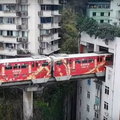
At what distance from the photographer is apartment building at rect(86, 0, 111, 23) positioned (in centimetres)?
4781

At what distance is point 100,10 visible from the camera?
47938mm

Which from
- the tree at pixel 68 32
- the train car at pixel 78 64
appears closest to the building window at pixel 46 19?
the tree at pixel 68 32

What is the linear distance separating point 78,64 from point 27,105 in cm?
693

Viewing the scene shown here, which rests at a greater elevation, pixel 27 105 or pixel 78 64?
pixel 78 64

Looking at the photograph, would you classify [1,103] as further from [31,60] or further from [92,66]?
[92,66]

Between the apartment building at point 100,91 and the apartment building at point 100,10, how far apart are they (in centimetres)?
1398

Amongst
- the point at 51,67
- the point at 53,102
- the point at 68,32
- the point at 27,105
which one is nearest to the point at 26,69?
the point at 51,67

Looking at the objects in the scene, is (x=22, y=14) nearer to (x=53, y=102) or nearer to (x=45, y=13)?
(x=45, y=13)

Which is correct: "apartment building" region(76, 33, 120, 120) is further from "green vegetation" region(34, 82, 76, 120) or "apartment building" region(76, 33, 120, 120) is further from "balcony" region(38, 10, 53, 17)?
"balcony" region(38, 10, 53, 17)

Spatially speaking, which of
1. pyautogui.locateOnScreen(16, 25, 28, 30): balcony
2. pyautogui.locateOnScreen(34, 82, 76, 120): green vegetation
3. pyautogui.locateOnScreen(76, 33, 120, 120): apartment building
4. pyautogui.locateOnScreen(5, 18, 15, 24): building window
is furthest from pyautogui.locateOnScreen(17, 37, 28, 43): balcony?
pyautogui.locateOnScreen(76, 33, 120, 120): apartment building

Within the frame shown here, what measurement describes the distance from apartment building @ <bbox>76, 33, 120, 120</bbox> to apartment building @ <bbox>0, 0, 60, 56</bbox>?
611 centimetres

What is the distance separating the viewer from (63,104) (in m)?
36.8

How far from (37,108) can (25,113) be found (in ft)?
6.81

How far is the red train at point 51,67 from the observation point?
2731cm
